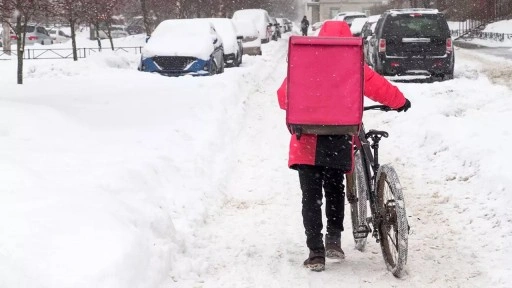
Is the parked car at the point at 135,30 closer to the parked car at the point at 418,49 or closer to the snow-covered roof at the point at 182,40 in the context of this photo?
the snow-covered roof at the point at 182,40

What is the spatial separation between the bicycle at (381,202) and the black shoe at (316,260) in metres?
0.36

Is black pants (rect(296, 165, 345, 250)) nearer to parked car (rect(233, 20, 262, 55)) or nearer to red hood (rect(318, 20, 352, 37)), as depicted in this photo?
red hood (rect(318, 20, 352, 37))

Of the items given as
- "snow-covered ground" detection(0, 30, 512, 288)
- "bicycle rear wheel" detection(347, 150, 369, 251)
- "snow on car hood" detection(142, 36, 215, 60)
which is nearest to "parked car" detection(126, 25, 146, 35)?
"snow on car hood" detection(142, 36, 215, 60)

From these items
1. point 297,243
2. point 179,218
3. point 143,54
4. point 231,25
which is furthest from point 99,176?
point 231,25

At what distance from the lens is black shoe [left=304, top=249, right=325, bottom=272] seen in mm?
5086

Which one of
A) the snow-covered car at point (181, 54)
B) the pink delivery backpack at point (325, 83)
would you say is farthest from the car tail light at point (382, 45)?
the pink delivery backpack at point (325, 83)

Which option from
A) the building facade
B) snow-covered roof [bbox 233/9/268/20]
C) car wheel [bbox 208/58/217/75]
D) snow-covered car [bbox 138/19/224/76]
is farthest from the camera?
the building facade

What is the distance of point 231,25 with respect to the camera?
24.5m

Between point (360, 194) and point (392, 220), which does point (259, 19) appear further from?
point (392, 220)

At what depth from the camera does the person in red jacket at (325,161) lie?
4.77m

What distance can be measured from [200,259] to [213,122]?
5.68 m

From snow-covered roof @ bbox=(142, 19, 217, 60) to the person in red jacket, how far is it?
13.2 m

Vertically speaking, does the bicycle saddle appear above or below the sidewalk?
below

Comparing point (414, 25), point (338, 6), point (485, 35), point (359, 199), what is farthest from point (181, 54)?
point (338, 6)
